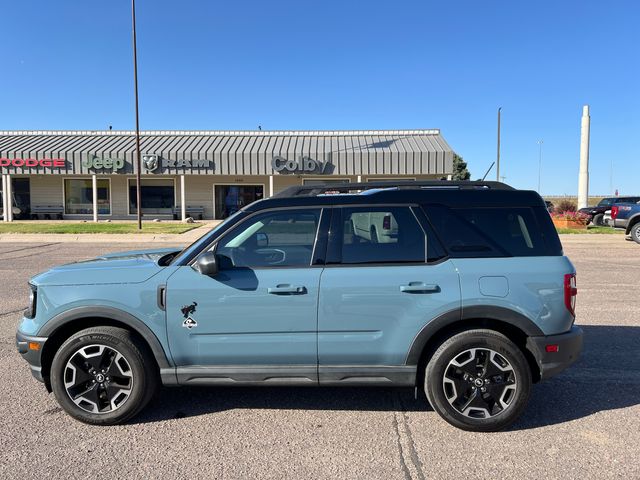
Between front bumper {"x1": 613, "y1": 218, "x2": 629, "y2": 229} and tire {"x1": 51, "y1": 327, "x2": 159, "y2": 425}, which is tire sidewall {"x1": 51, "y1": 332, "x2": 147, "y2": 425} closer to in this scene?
tire {"x1": 51, "y1": 327, "x2": 159, "y2": 425}

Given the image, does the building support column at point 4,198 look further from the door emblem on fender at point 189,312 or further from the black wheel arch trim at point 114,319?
the door emblem on fender at point 189,312

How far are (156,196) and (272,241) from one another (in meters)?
28.8

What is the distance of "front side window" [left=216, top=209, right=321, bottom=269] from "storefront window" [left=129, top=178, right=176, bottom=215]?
93.0 ft

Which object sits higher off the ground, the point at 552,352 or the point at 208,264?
the point at 208,264

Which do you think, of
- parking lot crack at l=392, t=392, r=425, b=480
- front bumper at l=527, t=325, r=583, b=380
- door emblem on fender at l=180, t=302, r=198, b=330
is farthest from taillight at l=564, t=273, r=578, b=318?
door emblem on fender at l=180, t=302, r=198, b=330

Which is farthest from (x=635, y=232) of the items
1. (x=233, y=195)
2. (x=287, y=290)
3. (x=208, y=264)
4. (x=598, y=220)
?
(x=233, y=195)

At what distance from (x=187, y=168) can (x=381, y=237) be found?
25862 millimetres

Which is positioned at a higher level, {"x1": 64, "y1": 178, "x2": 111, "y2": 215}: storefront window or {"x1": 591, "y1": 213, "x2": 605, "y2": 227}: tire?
{"x1": 64, "y1": 178, "x2": 111, "y2": 215}: storefront window

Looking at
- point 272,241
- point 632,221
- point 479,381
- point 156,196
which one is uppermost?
point 156,196

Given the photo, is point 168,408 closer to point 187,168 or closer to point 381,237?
point 381,237

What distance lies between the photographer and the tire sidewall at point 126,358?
3.36m

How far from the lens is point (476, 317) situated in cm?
330

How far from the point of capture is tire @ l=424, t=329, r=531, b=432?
3299 millimetres

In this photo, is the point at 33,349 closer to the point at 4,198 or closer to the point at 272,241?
the point at 272,241
